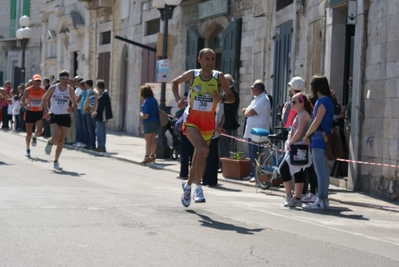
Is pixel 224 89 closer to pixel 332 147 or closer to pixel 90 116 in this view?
pixel 332 147

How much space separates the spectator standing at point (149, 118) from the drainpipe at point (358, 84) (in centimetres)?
524

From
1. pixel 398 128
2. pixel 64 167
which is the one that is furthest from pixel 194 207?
pixel 64 167

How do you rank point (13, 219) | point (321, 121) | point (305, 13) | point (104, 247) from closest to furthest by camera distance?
point (104, 247), point (13, 219), point (321, 121), point (305, 13)

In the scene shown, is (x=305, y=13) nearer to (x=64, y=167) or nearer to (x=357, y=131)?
(x=357, y=131)

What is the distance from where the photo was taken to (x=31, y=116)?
1825 centimetres

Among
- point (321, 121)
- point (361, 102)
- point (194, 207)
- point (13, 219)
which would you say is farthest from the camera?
point (361, 102)

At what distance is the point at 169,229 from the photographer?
8.15 meters

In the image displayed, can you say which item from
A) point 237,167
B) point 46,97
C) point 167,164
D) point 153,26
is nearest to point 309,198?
point 237,167

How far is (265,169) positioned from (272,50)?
6.66 m

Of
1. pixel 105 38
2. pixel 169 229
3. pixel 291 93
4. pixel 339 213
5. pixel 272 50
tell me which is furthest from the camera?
pixel 105 38

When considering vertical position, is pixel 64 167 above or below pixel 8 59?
A: below

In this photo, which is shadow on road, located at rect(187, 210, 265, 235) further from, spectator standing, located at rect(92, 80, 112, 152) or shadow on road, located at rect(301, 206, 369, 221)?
spectator standing, located at rect(92, 80, 112, 152)

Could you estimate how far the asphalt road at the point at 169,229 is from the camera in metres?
6.84

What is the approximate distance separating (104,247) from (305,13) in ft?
35.4
